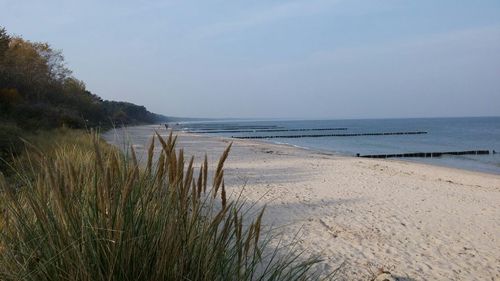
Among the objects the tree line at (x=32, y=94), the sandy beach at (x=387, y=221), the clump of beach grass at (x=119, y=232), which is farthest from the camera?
the tree line at (x=32, y=94)

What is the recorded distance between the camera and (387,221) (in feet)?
29.9

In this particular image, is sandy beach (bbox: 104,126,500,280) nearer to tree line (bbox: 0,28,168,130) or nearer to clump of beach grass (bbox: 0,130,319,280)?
clump of beach grass (bbox: 0,130,319,280)

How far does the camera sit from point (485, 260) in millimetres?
6848

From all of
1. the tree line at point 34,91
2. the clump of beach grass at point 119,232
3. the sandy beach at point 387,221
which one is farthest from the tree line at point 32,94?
the clump of beach grass at point 119,232

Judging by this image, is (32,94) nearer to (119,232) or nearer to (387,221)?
(387,221)

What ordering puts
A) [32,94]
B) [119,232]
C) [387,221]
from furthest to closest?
[32,94], [387,221], [119,232]

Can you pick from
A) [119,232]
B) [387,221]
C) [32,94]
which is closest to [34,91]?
[32,94]

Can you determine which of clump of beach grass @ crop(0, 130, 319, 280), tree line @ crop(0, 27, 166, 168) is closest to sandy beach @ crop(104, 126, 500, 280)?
clump of beach grass @ crop(0, 130, 319, 280)

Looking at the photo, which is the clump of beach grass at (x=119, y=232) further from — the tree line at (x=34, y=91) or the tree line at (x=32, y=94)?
the tree line at (x=34, y=91)

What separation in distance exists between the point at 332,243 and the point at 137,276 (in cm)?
516

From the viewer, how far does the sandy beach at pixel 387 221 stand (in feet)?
20.2

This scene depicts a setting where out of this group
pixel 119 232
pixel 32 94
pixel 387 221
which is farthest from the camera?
pixel 32 94

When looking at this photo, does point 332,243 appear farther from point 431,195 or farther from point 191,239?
point 431,195

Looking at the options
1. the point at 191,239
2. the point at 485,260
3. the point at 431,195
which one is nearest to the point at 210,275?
the point at 191,239
